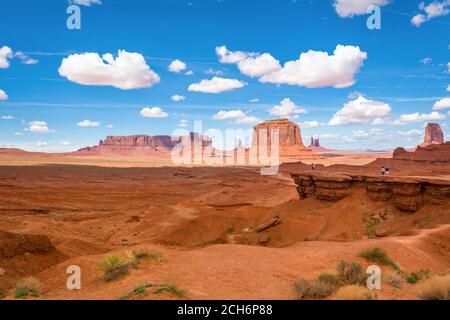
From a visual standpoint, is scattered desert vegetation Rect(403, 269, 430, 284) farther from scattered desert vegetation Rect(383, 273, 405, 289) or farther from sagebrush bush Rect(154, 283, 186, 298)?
sagebrush bush Rect(154, 283, 186, 298)

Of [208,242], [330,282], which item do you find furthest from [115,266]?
[208,242]

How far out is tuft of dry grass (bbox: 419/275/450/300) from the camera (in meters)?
5.80

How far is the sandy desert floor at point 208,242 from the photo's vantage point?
780 centimetres

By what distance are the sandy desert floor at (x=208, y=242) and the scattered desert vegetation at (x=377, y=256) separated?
274 millimetres

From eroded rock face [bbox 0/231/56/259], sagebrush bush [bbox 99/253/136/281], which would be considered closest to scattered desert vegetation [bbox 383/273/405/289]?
sagebrush bush [bbox 99/253/136/281]

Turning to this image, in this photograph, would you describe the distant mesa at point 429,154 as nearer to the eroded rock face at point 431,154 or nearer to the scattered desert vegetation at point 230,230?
the eroded rock face at point 431,154

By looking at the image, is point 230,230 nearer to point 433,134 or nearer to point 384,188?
point 384,188

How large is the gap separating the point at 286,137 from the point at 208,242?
12742 cm

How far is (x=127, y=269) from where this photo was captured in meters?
8.56

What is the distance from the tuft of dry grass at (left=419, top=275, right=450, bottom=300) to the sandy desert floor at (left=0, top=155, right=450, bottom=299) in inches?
19.5
